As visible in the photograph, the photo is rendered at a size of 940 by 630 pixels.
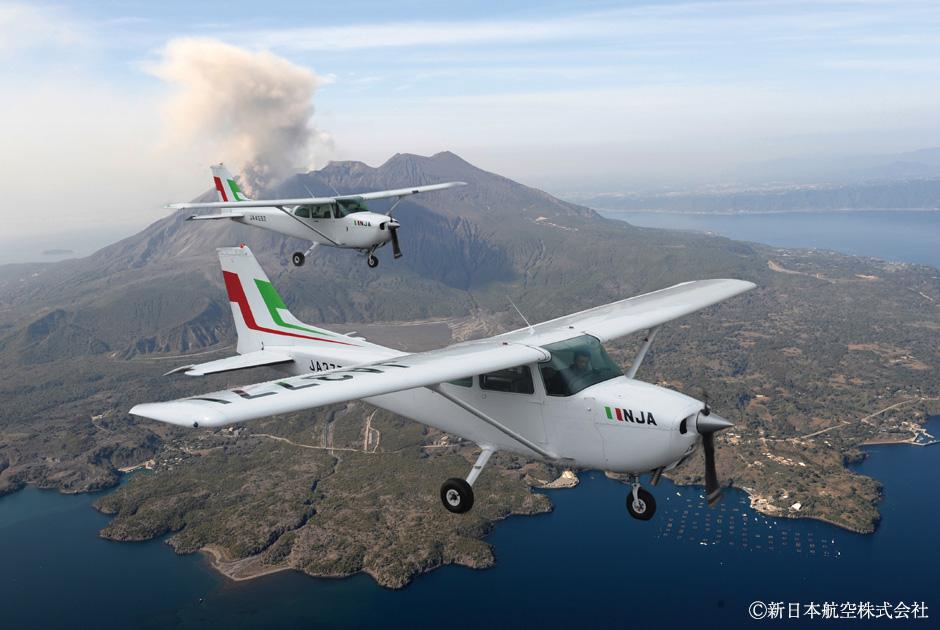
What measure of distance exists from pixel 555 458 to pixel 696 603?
105 meters

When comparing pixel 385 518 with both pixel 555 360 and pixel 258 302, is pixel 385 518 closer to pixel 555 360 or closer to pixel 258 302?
pixel 258 302

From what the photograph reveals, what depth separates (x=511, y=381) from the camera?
13.6 meters

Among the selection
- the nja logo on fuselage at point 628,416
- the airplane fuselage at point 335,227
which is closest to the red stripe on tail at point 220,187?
the airplane fuselage at point 335,227

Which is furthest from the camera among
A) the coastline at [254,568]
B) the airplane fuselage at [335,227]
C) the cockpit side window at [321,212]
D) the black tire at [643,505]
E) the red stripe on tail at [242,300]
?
the coastline at [254,568]

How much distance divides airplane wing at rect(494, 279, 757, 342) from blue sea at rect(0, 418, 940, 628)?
90.2 meters

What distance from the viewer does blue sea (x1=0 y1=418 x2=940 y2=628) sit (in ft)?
330

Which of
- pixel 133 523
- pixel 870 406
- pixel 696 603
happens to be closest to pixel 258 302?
pixel 696 603

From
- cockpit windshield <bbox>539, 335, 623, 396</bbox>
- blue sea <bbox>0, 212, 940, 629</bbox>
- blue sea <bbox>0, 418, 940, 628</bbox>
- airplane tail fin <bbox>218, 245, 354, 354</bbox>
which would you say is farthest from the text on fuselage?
blue sea <bbox>0, 212, 940, 629</bbox>

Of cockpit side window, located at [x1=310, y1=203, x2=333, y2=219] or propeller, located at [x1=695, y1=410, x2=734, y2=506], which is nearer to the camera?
propeller, located at [x1=695, y1=410, x2=734, y2=506]

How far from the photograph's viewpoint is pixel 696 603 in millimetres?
100562

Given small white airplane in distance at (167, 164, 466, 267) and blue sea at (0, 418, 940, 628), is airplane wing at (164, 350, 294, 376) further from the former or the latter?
blue sea at (0, 418, 940, 628)

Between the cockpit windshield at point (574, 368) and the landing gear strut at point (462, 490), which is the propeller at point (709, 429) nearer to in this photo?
the cockpit windshield at point (574, 368)

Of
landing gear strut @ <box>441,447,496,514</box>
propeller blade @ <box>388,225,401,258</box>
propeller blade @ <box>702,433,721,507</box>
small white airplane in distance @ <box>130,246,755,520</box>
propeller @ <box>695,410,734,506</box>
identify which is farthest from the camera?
propeller blade @ <box>388,225,401,258</box>

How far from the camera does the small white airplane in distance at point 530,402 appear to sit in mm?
10398
